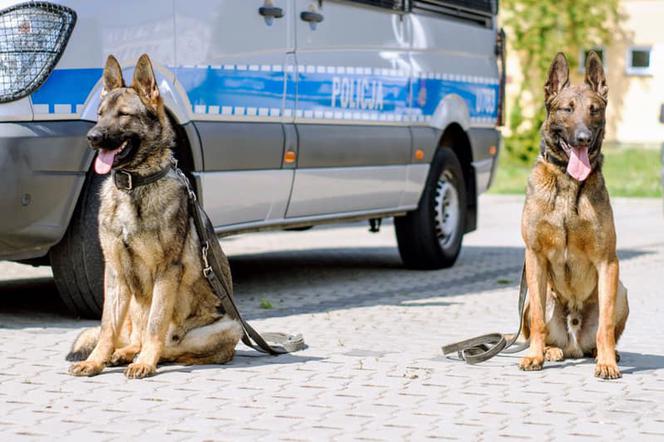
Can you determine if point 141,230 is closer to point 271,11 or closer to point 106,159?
point 106,159

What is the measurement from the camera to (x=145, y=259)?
6559 millimetres

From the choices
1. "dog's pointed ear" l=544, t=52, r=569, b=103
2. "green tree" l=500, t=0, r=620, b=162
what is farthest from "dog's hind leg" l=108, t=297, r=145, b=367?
"green tree" l=500, t=0, r=620, b=162

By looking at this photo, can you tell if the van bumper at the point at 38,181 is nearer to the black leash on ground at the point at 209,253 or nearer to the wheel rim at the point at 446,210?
the black leash on ground at the point at 209,253

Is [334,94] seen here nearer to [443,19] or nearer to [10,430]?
[443,19]

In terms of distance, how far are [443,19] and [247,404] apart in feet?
21.7

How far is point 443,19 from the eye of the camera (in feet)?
38.9

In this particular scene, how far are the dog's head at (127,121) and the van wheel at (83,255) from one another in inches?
54.6

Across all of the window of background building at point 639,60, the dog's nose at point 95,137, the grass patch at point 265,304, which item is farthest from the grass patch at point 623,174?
the dog's nose at point 95,137

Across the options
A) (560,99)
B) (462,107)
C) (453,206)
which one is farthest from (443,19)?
(560,99)

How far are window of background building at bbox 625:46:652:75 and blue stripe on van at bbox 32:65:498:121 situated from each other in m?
28.4

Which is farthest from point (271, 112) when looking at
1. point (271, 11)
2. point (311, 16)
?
point (311, 16)

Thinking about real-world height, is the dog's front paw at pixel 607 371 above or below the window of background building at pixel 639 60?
below

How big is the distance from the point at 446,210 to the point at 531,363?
5.28 m

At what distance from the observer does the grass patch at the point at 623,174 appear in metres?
23.3
